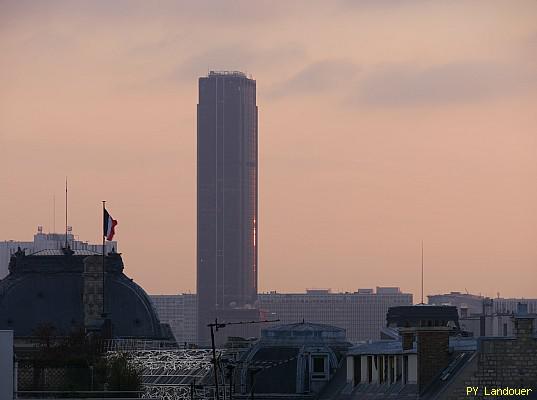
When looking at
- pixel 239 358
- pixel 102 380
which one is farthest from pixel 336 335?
pixel 102 380

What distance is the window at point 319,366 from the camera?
364 ft

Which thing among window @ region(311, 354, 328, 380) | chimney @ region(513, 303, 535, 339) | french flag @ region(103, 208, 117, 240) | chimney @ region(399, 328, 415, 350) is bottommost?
window @ region(311, 354, 328, 380)

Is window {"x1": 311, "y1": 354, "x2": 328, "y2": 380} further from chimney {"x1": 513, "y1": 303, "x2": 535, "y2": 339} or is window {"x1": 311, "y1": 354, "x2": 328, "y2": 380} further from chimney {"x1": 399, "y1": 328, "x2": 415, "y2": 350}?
chimney {"x1": 513, "y1": 303, "x2": 535, "y2": 339}

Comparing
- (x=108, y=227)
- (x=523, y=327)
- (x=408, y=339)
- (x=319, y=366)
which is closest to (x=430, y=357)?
(x=523, y=327)

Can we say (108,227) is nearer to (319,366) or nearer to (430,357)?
(319,366)

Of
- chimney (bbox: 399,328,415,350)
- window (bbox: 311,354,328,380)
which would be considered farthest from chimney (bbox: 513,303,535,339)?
window (bbox: 311,354,328,380)

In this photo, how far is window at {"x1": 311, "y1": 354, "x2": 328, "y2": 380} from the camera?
11100 centimetres

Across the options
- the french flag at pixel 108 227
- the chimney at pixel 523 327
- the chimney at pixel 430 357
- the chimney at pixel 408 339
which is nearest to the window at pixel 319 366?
the chimney at pixel 408 339

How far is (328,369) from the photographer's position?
112 metres

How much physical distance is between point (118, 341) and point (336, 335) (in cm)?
5020

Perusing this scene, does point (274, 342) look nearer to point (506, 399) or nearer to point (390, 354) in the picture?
point (390, 354)

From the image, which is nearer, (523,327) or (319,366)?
(523,327)

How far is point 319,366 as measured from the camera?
368 ft

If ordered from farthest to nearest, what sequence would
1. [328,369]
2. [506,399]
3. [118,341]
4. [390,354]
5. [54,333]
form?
1. [54,333]
2. [118,341]
3. [328,369]
4. [390,354]
5. [506,399]
